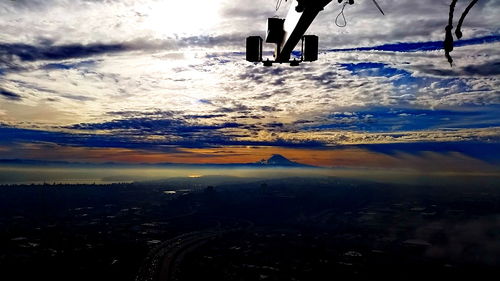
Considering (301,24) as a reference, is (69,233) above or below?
below

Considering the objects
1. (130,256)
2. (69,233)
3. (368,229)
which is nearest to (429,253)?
(368,229)

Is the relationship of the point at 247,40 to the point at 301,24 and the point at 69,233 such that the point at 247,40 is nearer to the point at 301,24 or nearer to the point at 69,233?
the point at 301,24

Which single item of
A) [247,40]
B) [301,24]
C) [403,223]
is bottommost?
[403,223]

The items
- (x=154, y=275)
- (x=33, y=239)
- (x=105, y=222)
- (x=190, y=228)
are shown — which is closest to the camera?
(x=154, y=275)

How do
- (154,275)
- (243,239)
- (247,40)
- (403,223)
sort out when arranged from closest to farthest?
(247,40) < (154,275) < (243,239) < (403,223)

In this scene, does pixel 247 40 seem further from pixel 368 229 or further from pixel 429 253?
pixel 368 229

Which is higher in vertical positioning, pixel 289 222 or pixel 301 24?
pixel 301 24

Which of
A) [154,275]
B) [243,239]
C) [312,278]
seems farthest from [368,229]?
[154,275]

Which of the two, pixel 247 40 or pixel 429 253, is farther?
pixel 429 253

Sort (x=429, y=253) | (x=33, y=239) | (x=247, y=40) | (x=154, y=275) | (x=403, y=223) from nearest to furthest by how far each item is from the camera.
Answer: (x=247, y=40), (x=154, y=275), (x=429, y=253), (x=33, y=239), (x=403, y=223)
